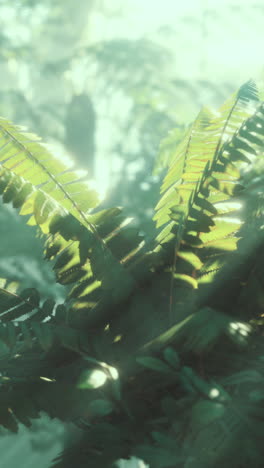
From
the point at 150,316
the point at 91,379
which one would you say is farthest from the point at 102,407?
the point at 150,316

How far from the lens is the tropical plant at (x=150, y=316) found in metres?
0.39

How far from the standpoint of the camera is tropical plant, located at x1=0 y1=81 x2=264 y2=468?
391 mm

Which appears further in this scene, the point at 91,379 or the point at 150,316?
the point at 150,316

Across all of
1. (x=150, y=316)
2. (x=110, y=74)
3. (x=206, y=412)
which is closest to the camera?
(x=206, y=412)

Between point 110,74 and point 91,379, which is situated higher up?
point 110,74

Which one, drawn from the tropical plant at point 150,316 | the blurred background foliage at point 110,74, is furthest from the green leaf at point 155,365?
the blurred background foliage at point 110,74

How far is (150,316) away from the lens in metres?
0.59

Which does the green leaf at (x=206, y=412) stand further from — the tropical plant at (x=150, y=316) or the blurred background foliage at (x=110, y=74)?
the blurred background foliage at (x=110, y=74)

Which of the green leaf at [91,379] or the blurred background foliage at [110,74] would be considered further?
the blurred background foliage at [110,74]

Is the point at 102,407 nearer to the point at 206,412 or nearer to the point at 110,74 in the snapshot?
the point at 206,412

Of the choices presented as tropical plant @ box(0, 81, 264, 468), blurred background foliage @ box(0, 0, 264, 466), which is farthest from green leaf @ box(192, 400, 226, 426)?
blurred background foliage @ box(0, 0, 264, 466)

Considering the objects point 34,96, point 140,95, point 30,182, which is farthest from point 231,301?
point 34,96

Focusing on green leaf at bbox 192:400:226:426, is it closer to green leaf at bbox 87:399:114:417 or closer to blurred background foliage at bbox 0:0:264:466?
green leaf at bbox 87:399:114:417

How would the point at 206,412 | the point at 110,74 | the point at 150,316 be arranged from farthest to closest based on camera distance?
1. the point at 110,74
2. the point at 150,316
3. the point at 206,412
